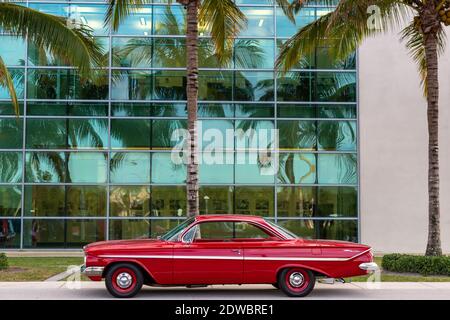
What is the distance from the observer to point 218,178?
67.7 feet

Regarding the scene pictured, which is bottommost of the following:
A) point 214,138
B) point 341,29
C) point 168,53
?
point 214,138

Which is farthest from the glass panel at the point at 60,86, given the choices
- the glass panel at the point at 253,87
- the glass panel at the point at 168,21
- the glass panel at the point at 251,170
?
the glass panel at the point at 251,170

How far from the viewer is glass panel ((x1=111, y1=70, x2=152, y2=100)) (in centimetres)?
2073

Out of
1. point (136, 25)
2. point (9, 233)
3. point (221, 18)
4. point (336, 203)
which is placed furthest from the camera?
point (136, 25)

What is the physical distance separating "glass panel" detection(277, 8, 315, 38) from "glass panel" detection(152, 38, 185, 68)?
289 cm

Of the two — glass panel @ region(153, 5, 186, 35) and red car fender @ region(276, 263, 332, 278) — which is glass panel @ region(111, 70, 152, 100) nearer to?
glass panel @ region(153, 5, 186, 35)

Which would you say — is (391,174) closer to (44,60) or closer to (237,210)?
(237,210)

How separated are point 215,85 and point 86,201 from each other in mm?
5803

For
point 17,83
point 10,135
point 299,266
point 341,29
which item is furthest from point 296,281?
point 17,83

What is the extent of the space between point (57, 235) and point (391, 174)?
11313 mm

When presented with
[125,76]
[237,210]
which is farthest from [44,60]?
[237,210]

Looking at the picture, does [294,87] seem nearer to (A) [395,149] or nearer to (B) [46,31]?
(A) [395,149]

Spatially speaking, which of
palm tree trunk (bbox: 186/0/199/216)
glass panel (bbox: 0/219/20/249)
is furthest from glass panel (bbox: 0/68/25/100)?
palm tree trunk (bbox: 186/0/199/216)

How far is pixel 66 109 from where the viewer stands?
20609mm
